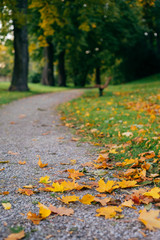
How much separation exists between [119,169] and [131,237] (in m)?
1.47

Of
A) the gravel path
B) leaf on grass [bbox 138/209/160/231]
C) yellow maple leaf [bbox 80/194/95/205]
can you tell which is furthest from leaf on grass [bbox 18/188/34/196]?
leaf on grass [bbox 138/209/160/231]

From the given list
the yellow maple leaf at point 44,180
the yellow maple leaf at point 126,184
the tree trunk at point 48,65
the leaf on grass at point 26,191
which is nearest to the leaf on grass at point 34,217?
the leaf on grass at point 26,191

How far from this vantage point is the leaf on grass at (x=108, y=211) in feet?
6.72

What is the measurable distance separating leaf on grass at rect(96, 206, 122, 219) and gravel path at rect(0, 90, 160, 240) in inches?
1.6

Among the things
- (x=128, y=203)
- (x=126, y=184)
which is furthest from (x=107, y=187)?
(x=128, y=203)

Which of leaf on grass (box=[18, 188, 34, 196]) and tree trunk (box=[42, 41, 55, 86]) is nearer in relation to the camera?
leaf on grass (box=[18, 188, 34, 196])

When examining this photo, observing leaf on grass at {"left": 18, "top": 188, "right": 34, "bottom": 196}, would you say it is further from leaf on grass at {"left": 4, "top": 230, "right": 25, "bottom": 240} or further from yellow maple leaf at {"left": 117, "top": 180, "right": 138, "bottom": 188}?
yellow maple leaf at {"left": 117, "top": 180, "right": 138, "bottom": 188}

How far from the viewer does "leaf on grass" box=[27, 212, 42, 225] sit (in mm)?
1946

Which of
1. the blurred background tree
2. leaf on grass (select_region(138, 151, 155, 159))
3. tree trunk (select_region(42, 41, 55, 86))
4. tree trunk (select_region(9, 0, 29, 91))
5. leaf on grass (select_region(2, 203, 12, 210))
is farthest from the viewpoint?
tree trunk (select_region(42, 41, 55, 86))

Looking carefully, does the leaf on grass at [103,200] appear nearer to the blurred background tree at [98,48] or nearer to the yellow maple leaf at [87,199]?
the yellow maple leaf at [87,199]

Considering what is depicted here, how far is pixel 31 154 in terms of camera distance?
3963 millimetres

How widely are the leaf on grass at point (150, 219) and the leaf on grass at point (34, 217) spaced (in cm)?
77

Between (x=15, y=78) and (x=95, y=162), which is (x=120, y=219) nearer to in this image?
(x=95, y=162)

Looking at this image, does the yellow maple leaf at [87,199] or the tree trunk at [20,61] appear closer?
the yellow maple leaf at [87,199]
